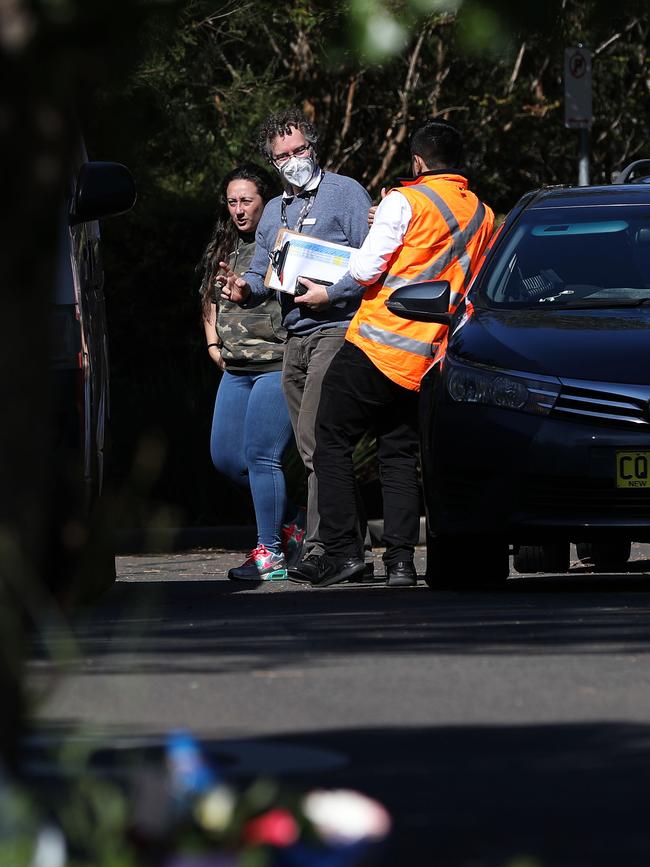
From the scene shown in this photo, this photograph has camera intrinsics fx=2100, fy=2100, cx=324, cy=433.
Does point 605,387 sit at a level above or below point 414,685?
above

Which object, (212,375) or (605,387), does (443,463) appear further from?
(212,375)

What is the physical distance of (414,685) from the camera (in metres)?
5.51

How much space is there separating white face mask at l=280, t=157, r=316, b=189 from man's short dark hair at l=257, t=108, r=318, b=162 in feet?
0.54

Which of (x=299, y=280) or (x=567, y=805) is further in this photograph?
(x=299, y=280)

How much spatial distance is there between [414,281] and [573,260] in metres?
0.70

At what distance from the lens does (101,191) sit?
780 cm

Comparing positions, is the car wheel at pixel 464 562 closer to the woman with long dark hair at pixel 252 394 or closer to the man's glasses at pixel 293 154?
the woman with long dark hair at pixel 252 394

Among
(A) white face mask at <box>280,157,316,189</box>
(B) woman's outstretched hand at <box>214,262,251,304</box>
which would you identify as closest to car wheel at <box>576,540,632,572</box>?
(B) woman's outstretched hand at <box>214,262,251,304</box>

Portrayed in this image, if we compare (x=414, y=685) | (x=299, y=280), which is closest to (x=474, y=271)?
(x=299, y=280)

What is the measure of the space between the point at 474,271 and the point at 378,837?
5906 millimetres

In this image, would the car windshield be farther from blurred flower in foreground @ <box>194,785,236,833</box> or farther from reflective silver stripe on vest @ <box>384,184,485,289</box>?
blurred flower in foreground @ <box>194,785,236,833</box>

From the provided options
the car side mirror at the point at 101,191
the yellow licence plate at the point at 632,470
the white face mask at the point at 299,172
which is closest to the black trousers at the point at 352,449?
the white face mask at the point at 299,172

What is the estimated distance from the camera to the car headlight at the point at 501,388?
26.2 ft

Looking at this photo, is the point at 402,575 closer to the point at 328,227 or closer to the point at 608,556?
the point at 328,227
